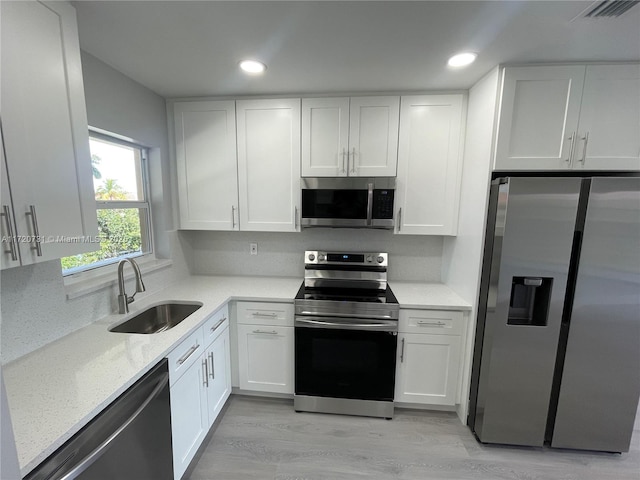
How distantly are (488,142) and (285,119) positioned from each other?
1.44 meters

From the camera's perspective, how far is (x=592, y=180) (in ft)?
5.02

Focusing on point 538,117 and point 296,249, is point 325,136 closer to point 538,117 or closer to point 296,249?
point 296,249

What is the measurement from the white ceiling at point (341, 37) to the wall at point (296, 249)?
1246 millimetres

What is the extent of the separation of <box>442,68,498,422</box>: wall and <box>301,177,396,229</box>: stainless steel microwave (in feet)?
1.74

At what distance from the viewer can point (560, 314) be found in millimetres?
1648

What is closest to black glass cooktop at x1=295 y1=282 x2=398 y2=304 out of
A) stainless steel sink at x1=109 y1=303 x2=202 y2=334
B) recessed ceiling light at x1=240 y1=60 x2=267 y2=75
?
stainless steel sink at x1=109 y1=303 x2=202 y2=334

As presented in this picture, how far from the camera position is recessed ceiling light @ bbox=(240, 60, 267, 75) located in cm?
163

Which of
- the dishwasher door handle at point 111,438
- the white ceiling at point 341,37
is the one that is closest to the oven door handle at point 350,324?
the dishwasher door handle at point 111,438

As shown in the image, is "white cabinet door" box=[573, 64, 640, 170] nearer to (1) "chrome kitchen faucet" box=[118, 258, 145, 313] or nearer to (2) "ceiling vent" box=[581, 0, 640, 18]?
(2) "ceiling vent" box=[581, 0, 640, 18]

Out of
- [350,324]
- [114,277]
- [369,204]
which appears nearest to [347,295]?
[350,324]

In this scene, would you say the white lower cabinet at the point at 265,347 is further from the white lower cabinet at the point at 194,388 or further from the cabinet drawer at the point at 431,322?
the cabinet drawer at the point at 431,322

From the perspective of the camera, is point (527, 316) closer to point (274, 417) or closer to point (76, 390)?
point (274, 417)

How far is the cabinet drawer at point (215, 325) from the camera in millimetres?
1714

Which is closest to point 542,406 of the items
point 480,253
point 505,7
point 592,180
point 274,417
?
point 480,253
